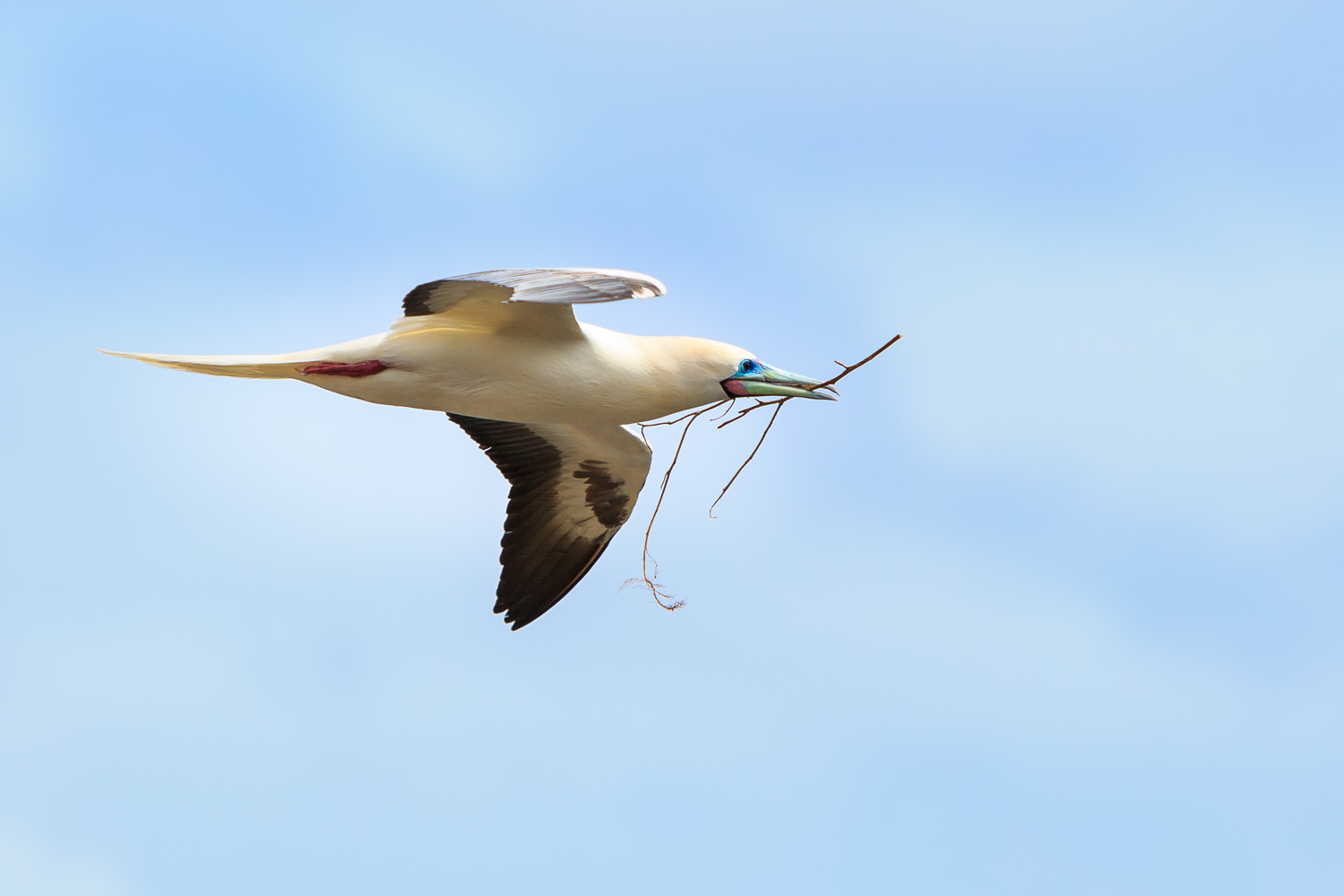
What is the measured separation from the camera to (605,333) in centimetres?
912

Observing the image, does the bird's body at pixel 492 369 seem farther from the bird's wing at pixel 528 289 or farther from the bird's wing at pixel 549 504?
the bird's wing at pixel 549 504

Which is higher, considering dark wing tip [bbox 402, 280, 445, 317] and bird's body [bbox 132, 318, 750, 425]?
dark wing tip [bbox 402, 280, 445, 317]

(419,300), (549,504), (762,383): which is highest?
(419,300)

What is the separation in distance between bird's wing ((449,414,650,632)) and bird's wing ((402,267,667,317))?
173 centimetres

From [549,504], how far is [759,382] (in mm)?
2027

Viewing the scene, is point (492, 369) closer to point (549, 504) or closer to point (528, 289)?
point (528, 289)

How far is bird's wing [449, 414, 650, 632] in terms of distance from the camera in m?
10.4

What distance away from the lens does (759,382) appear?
9.17m

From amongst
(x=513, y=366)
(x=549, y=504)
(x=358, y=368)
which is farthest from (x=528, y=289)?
(x=549, y=504)

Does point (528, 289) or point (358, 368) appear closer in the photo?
point (528, 289)

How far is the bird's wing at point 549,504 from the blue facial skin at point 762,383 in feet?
4.29

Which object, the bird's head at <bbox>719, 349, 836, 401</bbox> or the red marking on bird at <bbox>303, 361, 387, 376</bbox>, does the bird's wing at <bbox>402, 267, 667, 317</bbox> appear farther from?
the bird's head at <bbox>719, 349, 836, 401</bbox>

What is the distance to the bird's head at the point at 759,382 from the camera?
30.0 ft

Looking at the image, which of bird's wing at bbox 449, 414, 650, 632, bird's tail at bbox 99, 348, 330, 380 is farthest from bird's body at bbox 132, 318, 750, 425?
bird's wing at bbox 449, 414, 650, 632
